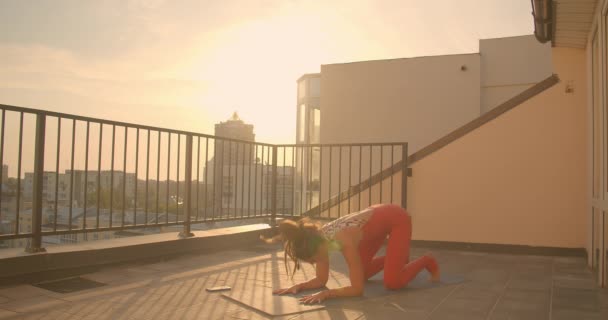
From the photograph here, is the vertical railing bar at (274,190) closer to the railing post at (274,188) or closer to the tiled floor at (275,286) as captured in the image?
the railing post at (274,188)

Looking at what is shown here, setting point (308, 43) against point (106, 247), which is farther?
point (308, 43)

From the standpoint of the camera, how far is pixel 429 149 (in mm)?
6098

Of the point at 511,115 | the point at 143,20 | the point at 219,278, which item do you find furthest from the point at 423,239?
the point at 143,20

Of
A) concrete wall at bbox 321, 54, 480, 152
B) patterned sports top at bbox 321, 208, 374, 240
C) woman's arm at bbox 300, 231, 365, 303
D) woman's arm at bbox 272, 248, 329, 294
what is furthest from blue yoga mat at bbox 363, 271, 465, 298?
concrete wall at bbox 321, 54, 480, 152

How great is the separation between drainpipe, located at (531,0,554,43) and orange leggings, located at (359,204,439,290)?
2.19m

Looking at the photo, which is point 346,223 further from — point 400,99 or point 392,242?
point 400,99

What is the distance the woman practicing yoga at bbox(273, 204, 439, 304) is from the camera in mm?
3076

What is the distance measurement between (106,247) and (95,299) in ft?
3.58

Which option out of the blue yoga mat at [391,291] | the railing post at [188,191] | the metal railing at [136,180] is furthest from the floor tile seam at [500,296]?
the railing post at [188,191]

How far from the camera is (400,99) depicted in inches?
555

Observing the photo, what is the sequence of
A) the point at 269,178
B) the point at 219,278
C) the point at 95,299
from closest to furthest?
1. the point at 95,299
2. the point at 219,278
3. the point at 269,178

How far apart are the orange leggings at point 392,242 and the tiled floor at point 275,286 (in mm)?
121

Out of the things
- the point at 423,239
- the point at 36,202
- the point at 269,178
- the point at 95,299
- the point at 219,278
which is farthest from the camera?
the point at 269,178

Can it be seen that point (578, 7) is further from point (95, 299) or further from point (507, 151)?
point (95, 299)
